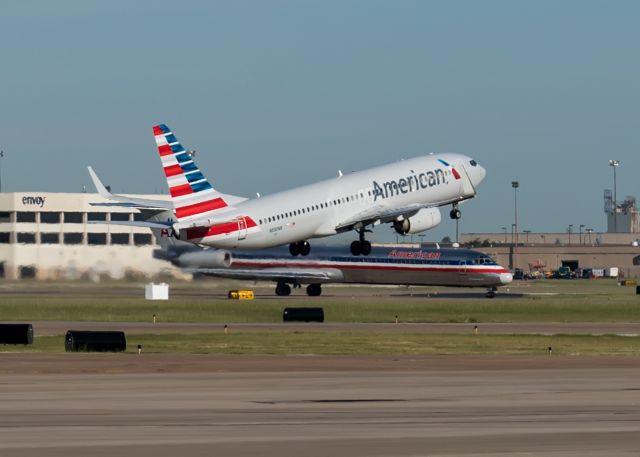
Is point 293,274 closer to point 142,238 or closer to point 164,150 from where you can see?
point 142,238

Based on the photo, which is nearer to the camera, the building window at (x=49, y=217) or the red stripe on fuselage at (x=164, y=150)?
the red stripe on fuselage at (x=164, y=150)

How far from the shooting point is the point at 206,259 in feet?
381

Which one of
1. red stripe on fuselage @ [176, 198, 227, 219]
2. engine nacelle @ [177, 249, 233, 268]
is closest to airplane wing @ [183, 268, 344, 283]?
engine nacelle @ [177, 249, 233, 268]

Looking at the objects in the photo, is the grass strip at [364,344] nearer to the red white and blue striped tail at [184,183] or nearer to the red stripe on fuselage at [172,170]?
the red white and blue striped tail at [184,183]

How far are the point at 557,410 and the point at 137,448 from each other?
502 inches

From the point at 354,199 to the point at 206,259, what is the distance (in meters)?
31.1

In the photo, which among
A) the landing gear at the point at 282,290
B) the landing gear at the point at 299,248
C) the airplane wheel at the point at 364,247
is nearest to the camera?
the landing gear at the point at 299,248

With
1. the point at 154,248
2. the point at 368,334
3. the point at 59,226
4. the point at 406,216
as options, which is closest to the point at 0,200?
the point at 59,226

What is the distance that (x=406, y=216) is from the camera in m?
88.2

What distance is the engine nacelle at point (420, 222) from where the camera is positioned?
8919cm

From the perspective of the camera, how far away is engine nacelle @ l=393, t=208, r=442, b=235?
89188 millimetres

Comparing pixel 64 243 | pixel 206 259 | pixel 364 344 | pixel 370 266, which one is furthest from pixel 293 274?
pixel 364 344

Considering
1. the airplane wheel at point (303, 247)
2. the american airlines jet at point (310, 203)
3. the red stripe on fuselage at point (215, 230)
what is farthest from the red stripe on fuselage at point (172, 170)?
the airplane wheel at point (303, 247)

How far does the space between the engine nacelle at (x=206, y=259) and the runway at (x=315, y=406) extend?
53025 millimetres
